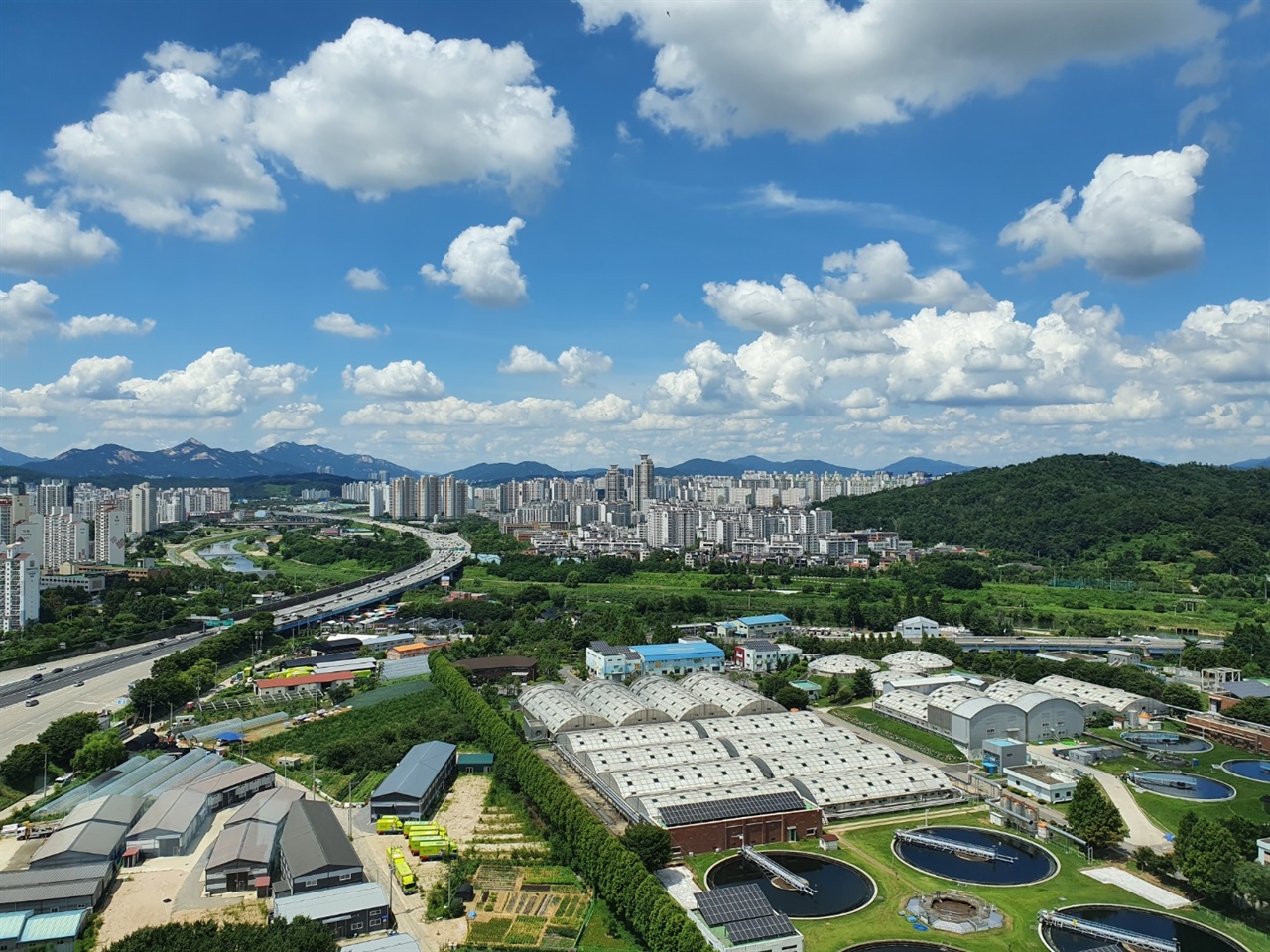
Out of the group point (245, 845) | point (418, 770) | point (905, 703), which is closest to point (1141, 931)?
point (905, 703)

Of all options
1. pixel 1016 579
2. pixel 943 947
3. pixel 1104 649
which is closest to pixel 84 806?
pixel 943 947

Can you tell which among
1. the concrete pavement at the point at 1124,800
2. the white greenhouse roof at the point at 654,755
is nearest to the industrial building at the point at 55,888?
the white greenhouse roof at the point at 654,755

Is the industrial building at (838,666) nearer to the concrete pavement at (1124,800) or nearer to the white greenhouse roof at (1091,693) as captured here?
the white greenhouse roof at (1091,693)

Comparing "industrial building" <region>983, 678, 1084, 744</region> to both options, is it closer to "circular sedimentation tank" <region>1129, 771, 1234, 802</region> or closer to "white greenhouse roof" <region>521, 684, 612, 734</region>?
"circular sedimentation tank" <region>1129, 771, 1234, 802</region>

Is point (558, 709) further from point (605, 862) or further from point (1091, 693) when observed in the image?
point (1091, 693)

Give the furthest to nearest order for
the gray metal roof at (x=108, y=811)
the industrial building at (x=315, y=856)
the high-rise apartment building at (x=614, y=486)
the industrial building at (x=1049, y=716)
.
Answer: the high-rise apartment building at (x=614, y=486) < the industrial building at (x=1049, y=716) < the gray metal roof at (x=108, y=811) < the industrial building at (x=315, y=856)

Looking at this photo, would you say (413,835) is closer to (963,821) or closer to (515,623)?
(963,821)
